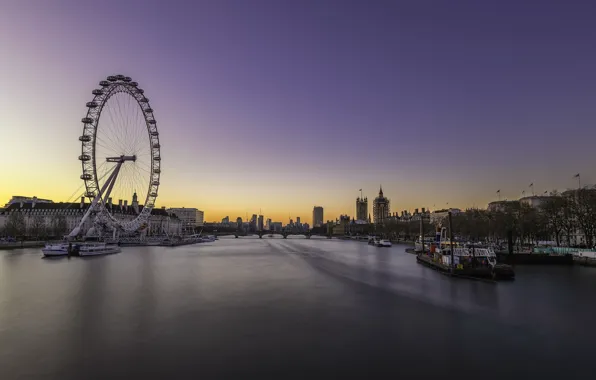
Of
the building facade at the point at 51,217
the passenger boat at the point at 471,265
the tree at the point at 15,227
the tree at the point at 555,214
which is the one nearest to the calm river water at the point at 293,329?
the passenger boat at the point at 471,265

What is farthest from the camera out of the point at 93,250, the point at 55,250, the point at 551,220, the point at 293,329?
the point at 551,220

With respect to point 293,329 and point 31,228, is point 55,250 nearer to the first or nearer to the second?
point 293,329

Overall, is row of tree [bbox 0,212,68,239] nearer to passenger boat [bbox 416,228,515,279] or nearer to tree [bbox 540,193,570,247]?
passenger boat [bbox 416,228,515,279]

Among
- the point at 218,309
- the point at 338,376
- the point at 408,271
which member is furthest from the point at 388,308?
the point at 408,271

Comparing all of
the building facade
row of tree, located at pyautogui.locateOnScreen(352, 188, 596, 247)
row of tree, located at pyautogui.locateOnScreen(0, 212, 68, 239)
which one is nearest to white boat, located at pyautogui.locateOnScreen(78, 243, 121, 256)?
row of tree, located at pyautogui.locateOnScreen(0, 212, 68, 239)

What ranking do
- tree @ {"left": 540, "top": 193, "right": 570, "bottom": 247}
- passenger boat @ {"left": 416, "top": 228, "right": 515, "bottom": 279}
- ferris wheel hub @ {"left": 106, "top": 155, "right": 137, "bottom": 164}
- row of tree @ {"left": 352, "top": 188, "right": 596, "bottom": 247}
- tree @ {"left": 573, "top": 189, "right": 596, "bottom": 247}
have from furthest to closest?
ferris wheel hub @ {"left": 106, "top": 155, "right": 137, "bottom": 164}, tree @ {"left": 540, "top": 193, "right": 570, "bottom": 247}, row of tree @ {"left": 352, "top": 188, "right": 596, "bottom": 247}, tree @ {"left": 573, "top": 189, "right": 596, "bottom": 247}, passenger boat @ {"left": 416, "top": 228, "right": 515, "bottom": 279}

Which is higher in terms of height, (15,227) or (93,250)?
(15,227)

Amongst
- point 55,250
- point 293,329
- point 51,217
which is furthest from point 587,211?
point 51,217

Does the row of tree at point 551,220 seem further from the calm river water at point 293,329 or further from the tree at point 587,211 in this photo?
the calm river water at point 293,329
